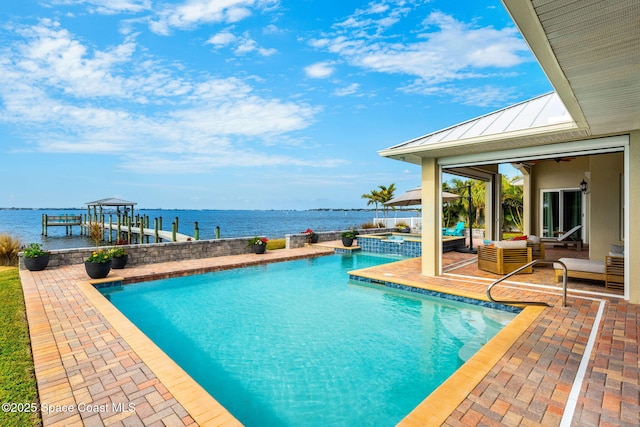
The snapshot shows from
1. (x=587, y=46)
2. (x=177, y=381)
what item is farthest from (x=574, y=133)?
(x=177, y=381)

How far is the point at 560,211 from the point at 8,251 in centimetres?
2157

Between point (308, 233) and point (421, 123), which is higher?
point (421, 123)

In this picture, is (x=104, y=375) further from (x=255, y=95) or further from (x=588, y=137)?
(x=255, y=95)

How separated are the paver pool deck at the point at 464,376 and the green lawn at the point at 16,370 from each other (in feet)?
0.34

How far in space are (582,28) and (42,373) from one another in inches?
239

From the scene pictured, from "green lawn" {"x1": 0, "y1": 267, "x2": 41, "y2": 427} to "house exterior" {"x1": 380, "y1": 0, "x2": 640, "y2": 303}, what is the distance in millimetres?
5048

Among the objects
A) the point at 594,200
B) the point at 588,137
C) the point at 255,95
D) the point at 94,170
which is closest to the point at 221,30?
the point at 255,95

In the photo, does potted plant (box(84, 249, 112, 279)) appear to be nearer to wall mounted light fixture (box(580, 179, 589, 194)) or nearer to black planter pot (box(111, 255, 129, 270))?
black planter pot (box(111, 255, 129, 270))

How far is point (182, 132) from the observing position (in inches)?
1036

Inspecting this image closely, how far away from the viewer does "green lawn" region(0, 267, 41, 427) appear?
2.88 meters

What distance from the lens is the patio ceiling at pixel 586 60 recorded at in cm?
232

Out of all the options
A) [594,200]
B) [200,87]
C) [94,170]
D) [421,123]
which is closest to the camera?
[594,200]

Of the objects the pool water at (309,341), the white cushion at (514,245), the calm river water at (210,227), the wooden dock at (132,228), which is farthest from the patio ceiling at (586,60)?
the calm river water at (210,227)

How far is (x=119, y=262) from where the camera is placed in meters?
10.3
